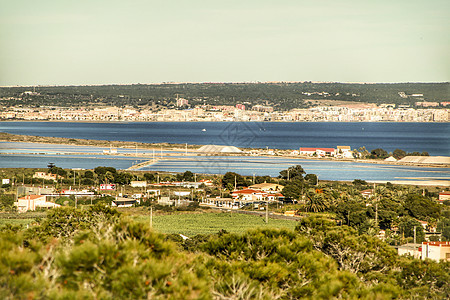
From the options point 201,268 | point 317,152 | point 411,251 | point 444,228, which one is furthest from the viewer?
point 317,152

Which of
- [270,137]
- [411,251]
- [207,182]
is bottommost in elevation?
[270,137]

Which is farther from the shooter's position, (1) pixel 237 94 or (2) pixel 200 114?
(2) pixel 200 114

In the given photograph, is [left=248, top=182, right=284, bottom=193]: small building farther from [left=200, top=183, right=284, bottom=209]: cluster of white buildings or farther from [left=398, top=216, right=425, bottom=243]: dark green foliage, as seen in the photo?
[left=398, top=216, right=425, bottom=243]: dark green foliage

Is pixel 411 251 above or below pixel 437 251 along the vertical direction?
below

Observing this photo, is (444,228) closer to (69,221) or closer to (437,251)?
(437,251)

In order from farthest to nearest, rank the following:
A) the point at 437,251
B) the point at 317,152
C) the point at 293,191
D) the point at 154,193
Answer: the point at 317,152, the point at 154,193, the point at 293,191, the point at 437,251

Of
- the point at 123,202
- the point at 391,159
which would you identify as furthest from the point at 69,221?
the point at 391,159

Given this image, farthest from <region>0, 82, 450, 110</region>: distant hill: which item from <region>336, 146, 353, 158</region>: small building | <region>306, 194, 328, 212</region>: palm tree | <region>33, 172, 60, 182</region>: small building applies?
<region>306, 194, 328, 212</region>: palm tree

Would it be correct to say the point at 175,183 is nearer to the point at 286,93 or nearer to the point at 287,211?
the point at 287,211

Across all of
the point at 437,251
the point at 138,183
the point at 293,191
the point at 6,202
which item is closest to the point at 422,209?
the point at 293,191
